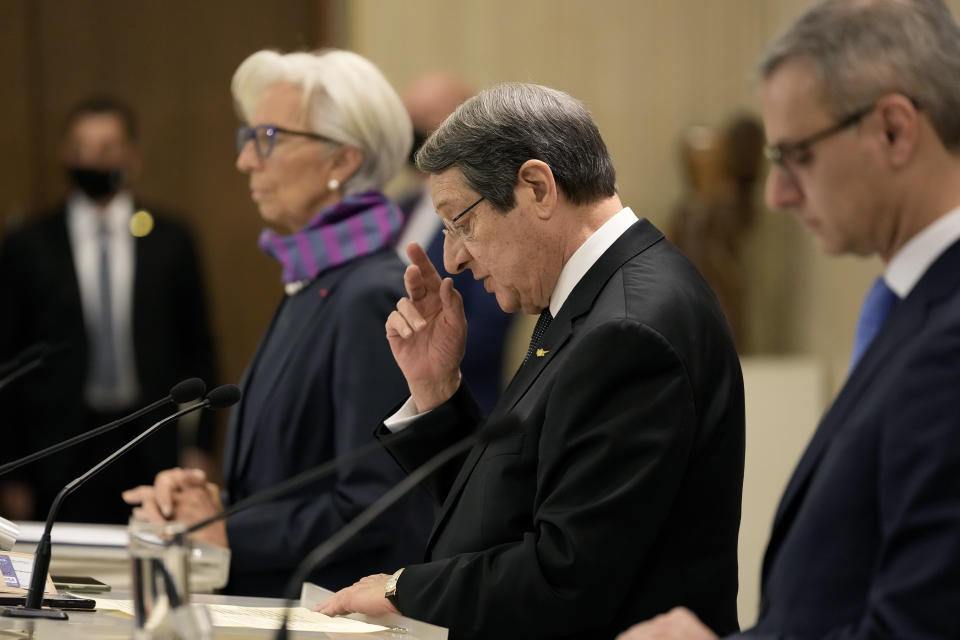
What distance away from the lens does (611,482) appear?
1.77 meters

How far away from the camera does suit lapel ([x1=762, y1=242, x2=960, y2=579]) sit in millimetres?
1408

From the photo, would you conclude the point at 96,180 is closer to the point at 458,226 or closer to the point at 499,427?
the point at 458,226

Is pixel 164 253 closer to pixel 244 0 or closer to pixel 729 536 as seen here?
pixel 244 0

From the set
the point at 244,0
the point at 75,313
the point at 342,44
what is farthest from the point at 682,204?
the point at 75,313

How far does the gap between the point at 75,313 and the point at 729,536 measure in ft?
11.1

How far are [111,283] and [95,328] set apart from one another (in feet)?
0.56

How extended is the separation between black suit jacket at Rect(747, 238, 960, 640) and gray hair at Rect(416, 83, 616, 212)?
0.66m

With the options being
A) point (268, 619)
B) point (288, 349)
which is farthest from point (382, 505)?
point (288, 349)

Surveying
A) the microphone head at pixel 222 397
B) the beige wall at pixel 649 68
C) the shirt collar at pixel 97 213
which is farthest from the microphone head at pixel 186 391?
the beige wall at pixel 649 68

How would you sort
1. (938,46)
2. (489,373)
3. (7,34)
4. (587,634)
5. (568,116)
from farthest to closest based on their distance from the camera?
(7,34) < (489,373) < (568,116) < (587,634) < (938,46)

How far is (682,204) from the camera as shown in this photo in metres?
5.75

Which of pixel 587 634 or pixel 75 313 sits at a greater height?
pixel 587 634

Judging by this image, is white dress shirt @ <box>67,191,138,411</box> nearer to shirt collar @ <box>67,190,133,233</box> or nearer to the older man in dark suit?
shirt collar @ <box>67,190,133,233</box>

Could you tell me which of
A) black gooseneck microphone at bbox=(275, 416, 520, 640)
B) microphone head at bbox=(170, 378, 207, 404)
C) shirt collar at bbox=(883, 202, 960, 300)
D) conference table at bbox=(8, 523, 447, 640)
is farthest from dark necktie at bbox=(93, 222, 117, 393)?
shirt collar at bbox=(883, 202, 960, 300)
